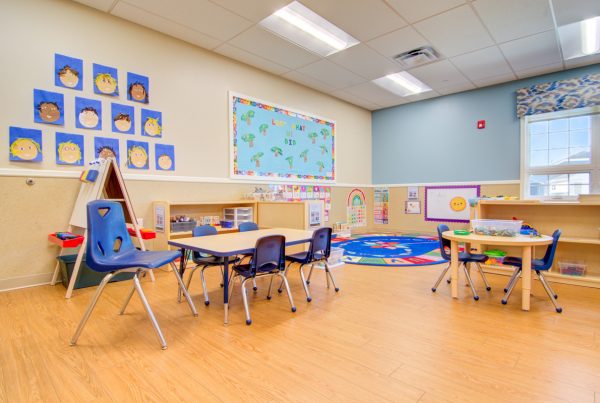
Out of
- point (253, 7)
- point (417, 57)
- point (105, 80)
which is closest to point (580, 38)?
point (417, 57)

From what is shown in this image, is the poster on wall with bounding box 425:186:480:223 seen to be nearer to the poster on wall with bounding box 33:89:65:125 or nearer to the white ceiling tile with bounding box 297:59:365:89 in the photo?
the white ceiling tile with bounding box 297:59:365:89

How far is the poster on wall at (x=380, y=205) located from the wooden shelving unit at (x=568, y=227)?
3.56 m

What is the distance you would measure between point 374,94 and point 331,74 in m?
1.48

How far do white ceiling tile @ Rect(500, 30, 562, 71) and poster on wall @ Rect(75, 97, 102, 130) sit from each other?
5395 millimetres

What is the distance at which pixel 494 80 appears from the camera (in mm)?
5957

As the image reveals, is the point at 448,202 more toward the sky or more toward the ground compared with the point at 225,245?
more toward the sky

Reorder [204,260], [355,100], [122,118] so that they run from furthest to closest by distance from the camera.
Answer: [355,100]
[122,118]
[204,260]

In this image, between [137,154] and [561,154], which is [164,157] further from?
[561,154]

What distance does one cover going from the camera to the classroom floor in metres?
1.67

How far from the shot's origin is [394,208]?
7699 mm

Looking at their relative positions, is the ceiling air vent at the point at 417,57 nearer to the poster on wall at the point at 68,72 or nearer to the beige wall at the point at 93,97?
the beige wall at the point at 93,97

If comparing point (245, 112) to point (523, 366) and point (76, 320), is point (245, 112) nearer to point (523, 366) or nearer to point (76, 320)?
point (76, 320)

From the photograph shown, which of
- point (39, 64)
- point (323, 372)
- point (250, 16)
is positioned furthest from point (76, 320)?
point (250, 16)

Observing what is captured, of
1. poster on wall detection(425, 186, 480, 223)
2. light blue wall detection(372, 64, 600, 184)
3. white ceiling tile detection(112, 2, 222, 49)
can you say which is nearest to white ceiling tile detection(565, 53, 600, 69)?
light blue wall detection(372, 64, 600, 184)
